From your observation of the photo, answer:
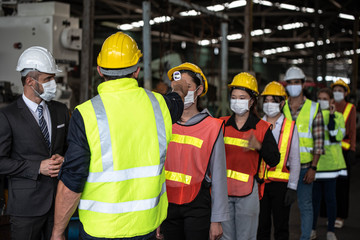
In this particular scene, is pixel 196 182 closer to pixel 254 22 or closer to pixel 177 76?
pixel 177 76

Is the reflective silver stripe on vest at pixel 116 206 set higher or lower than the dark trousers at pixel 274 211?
higher

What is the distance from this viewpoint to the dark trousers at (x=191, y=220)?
286cm

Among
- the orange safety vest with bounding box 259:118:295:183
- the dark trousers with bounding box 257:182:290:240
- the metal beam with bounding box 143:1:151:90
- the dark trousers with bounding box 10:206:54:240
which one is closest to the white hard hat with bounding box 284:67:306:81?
the orange safety vest with bounding box 259:118:295:183

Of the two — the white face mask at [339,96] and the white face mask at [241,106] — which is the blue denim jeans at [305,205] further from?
the white face mask at [339,96]

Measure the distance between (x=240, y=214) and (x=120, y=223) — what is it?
1.47 metres

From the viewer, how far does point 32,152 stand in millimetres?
2922

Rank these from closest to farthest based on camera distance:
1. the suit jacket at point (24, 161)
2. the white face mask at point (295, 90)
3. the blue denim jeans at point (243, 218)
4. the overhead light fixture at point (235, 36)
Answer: the suit jacket at point (24, 161)
the blue denim jeans at point (243, 218)
the white face mask at point (295, 90)
the overhead light fixture at point (235, 36)

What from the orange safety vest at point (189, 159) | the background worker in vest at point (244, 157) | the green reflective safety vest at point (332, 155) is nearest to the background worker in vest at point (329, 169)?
the green reflective safety vest at point (332, 155)

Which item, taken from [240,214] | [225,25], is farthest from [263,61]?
[240,214]

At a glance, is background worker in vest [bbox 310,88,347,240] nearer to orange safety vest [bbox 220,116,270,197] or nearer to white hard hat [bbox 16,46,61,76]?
orange safety vest [bbox 220,116,270,197]

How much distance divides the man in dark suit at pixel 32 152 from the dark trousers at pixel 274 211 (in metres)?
1.95

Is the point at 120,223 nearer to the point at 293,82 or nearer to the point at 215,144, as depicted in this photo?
the point at 215,144

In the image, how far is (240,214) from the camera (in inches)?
133

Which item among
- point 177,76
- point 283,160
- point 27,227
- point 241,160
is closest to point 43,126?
point 27,227
